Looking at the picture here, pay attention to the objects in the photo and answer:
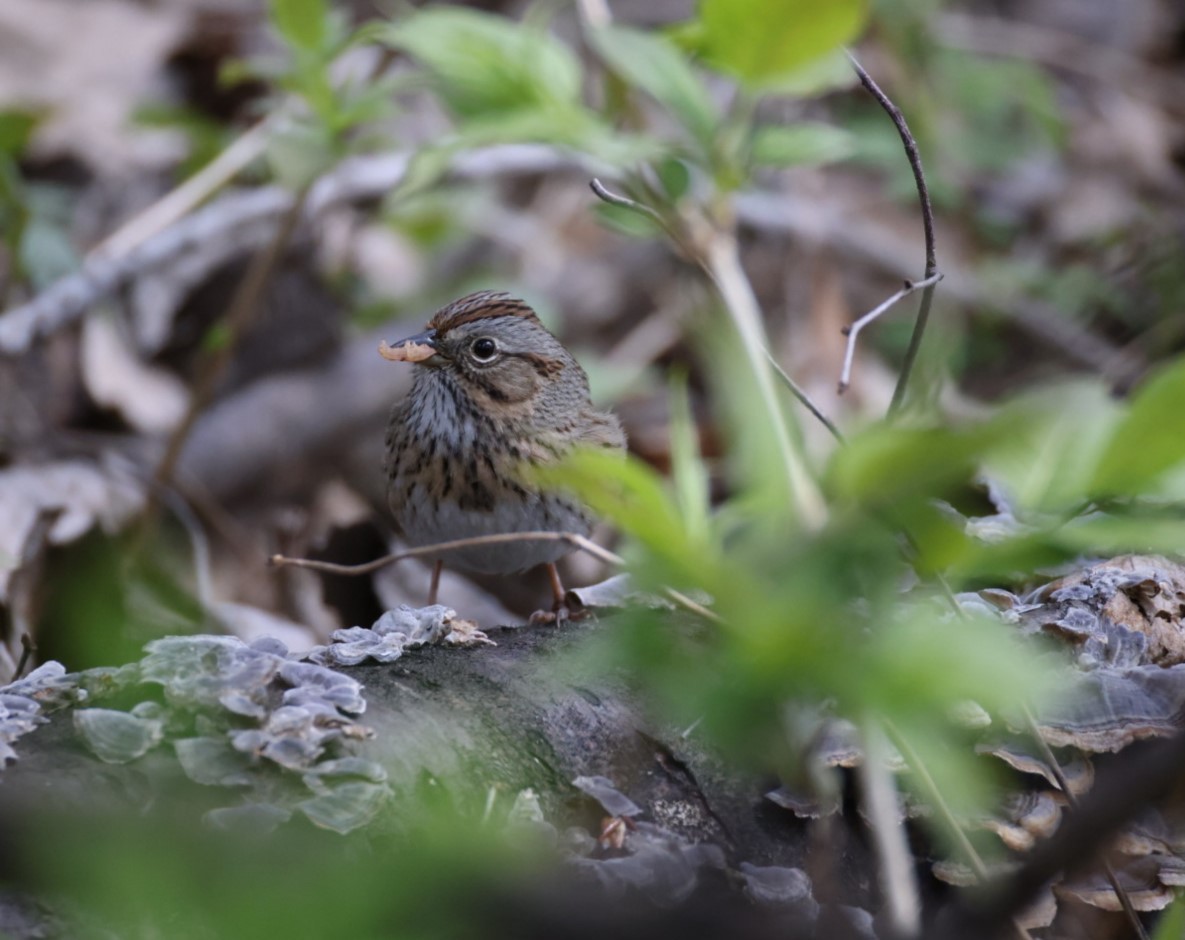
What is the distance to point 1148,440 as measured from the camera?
869mm

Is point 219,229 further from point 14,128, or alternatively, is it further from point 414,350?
point 414,350

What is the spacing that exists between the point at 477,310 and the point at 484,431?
0.31 m

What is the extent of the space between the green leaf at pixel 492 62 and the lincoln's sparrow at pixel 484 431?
939 millimetres

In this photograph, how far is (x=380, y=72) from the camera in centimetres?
405

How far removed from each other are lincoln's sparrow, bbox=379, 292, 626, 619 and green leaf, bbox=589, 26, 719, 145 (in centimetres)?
106

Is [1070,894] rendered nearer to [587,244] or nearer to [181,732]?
[181,732]

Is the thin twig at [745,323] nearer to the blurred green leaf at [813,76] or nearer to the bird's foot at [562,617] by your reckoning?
the blurred green leaf at [813,76]

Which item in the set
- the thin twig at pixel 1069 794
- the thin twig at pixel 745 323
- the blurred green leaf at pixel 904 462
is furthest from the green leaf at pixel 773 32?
the blurred green leaf at pixel 904 462

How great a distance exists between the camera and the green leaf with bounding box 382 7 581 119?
2.32 m

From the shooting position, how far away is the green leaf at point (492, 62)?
2.32 m

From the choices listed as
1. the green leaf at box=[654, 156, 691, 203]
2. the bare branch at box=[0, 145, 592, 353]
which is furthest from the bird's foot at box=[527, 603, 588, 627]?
the bare branch at box=[0, 145, 592, 353]

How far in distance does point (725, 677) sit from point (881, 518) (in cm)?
15

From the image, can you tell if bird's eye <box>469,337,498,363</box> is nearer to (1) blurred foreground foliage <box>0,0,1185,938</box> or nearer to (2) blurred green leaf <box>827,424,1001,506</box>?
(1) blurred foreground foliage <box>0,0,1185,938</box>

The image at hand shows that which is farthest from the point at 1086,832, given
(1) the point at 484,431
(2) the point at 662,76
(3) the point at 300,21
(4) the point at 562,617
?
(3) the point at 300,21
